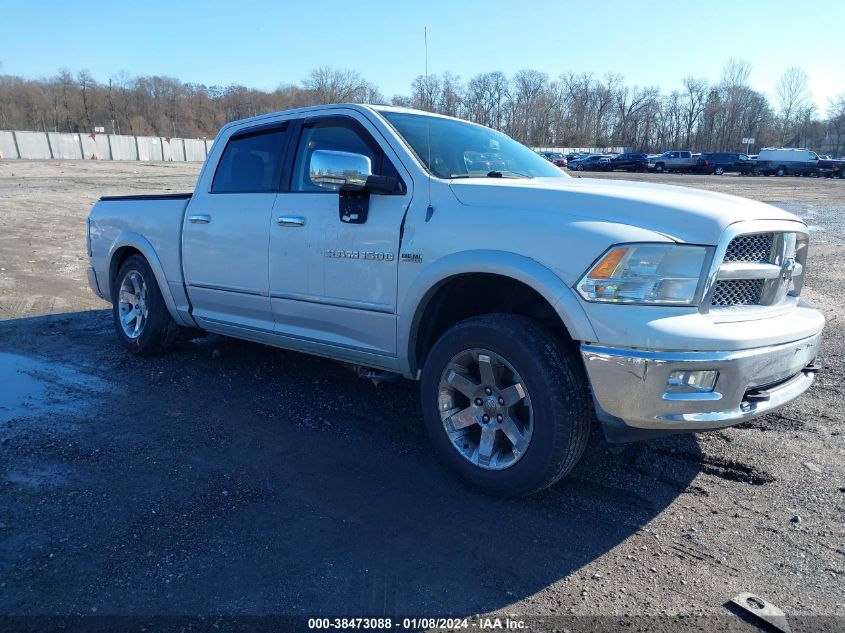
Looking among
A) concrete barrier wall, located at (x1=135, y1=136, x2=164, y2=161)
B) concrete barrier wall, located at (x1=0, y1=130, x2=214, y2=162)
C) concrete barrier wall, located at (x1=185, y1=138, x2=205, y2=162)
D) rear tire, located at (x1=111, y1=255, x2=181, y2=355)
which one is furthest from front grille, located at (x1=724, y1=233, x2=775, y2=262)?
concrete barrier wall, located at (x1=185, y1=138, x2=205, y2=162)

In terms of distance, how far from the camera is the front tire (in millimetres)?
2982

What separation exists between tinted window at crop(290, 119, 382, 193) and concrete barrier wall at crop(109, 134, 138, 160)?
66.9m

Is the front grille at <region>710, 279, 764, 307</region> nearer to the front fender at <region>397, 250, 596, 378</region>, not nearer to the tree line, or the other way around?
the front fender at <region>397, 250, 596, 378</region>

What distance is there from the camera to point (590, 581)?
2.67 m

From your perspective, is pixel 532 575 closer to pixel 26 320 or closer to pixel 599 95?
pixel 26 320

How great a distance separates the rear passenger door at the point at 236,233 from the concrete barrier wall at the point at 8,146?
61359 millimetres

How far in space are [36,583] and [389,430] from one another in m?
2.11

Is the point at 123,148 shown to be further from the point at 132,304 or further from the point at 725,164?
the point at 132,304

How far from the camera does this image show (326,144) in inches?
169

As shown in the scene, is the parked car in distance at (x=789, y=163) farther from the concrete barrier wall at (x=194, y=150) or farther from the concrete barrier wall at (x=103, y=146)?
the concrete barrier wall at (x=103, y=146)

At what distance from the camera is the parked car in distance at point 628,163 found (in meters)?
56.3

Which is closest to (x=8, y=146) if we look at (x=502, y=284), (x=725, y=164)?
(x=725, y=164)

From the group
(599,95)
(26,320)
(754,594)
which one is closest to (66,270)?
(26,320)

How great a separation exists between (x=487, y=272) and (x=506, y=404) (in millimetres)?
686
